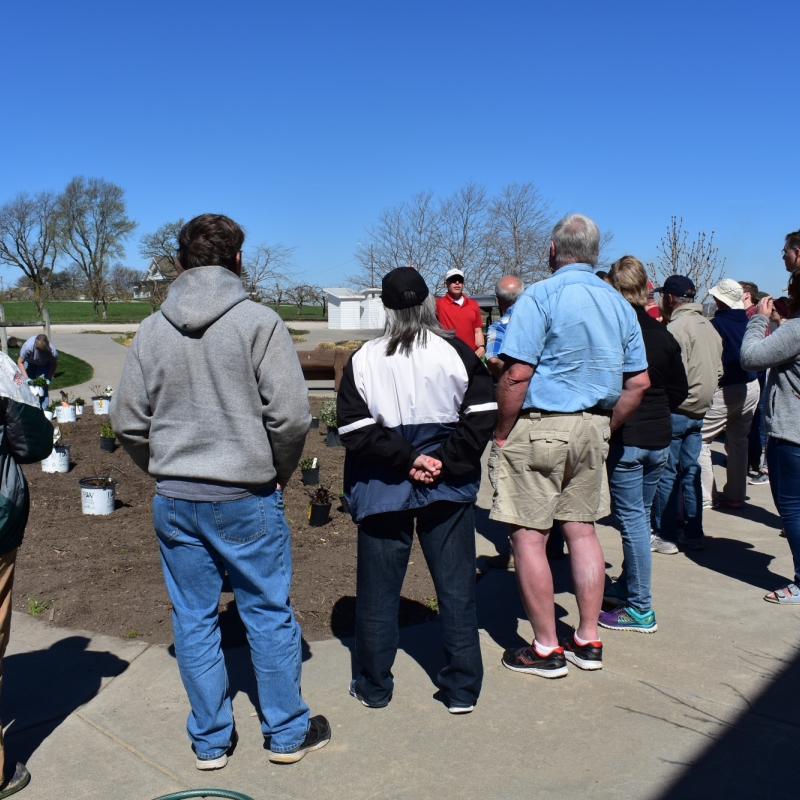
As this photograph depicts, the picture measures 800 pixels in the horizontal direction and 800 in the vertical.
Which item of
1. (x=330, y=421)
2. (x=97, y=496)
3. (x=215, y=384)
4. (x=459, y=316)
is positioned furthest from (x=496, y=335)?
→ (x=330, y=421)

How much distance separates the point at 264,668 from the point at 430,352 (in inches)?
52.4

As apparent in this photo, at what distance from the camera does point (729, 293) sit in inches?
244

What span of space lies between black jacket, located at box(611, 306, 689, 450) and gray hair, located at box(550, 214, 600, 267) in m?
0.92

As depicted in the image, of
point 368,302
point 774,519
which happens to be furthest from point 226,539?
point 368,302

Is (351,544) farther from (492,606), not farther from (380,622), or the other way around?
(380,622)

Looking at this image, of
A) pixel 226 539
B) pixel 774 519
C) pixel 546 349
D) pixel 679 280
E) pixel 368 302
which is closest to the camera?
pixel 226 539

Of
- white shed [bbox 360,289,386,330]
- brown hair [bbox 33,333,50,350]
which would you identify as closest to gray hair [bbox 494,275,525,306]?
brown hair [bbox 33,333,50,350]

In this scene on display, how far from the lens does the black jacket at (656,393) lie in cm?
404

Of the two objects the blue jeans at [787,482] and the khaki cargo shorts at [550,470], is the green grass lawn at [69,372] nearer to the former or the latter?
the khaki cargo shorts at [550,470]

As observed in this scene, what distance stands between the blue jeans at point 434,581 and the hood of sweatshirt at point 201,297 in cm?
105

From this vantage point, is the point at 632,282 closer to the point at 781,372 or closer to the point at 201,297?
the point at 781,372

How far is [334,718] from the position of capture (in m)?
3.21

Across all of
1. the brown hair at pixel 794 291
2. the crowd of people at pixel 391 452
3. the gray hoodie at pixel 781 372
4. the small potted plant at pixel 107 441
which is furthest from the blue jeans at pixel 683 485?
the small potted plant at pixel 107 441

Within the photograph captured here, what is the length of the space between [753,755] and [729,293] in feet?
13.6
